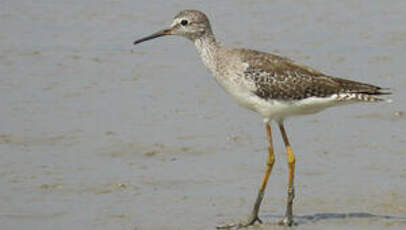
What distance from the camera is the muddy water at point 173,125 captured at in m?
11.1

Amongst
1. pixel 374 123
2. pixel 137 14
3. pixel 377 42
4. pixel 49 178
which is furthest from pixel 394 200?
pixel 137 14

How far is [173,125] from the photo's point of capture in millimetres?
13570

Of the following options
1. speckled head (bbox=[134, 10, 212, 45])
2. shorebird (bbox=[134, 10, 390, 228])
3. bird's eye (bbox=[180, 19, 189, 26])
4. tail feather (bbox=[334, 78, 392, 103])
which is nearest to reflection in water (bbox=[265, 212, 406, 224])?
shorebird (bbox=[134, 10, 390, 228])

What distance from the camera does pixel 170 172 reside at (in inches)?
476

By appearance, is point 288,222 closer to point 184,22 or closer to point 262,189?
point 262,189

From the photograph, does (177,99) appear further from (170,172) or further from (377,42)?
(377,42)

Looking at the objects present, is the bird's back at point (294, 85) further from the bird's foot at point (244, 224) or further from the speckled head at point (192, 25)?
the bird's foot at point (244, 224)

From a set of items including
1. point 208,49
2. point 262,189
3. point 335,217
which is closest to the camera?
point 335,217

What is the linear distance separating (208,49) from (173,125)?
2.45 m

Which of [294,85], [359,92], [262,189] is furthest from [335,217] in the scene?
[294,85]

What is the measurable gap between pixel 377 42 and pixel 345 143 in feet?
12.9

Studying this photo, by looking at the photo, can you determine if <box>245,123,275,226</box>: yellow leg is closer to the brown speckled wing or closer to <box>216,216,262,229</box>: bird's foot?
<box>216,216,262,229</box>: bird's foot

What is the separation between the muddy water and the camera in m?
11.1

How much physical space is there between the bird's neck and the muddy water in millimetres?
1383
